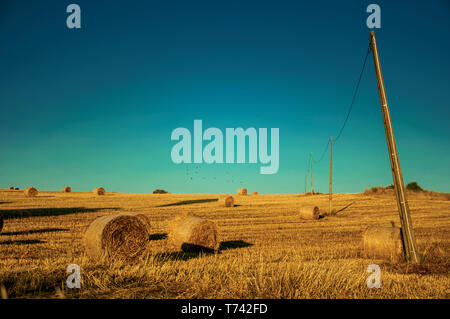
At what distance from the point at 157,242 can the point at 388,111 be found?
10.5 meters

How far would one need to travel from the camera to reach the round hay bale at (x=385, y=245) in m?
11.4

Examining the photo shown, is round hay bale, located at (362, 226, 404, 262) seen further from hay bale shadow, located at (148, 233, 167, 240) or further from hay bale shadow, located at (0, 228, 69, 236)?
hay bale shadow, located at (0, 228, 69, 236)

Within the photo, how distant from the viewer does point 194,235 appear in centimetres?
1308

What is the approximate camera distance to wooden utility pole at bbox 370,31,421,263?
32.3 ft

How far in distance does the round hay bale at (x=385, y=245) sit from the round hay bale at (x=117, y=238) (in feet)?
26.8

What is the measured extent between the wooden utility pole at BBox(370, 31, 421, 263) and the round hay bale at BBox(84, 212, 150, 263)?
8.61 m

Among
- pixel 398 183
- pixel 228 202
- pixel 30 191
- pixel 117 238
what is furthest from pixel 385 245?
pixel 30 191

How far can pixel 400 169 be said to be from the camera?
33.3 ft

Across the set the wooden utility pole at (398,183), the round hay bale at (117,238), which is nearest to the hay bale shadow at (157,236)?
the round hay bale at (117,238)

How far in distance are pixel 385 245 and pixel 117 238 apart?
30.8 feet

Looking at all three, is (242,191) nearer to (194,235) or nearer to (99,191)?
(99,191)
